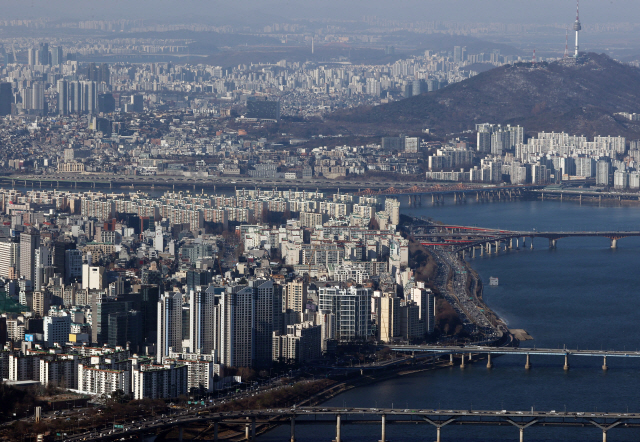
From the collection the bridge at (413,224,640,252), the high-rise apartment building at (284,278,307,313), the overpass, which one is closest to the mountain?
the overpass

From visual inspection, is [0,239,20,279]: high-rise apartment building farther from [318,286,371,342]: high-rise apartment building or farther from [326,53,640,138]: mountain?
[326,53,640,138]: mountain

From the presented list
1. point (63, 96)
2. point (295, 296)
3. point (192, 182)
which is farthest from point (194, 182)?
point (63, 96)

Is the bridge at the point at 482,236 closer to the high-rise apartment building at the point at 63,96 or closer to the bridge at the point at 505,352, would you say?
the bridge at the point at 505,352

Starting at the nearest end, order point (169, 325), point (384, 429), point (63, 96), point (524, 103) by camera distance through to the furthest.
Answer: point (384, 429), point (169, 325), point (524, 103), point (63, 96)

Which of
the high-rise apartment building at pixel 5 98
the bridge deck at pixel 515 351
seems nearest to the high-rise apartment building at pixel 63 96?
the high-rise apartment building at pixel 5 98

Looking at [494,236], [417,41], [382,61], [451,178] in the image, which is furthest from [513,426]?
[417,41]

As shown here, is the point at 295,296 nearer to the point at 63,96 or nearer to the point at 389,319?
the point at 389,319

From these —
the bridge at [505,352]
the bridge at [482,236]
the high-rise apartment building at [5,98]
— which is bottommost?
the bridge at [505,352]
